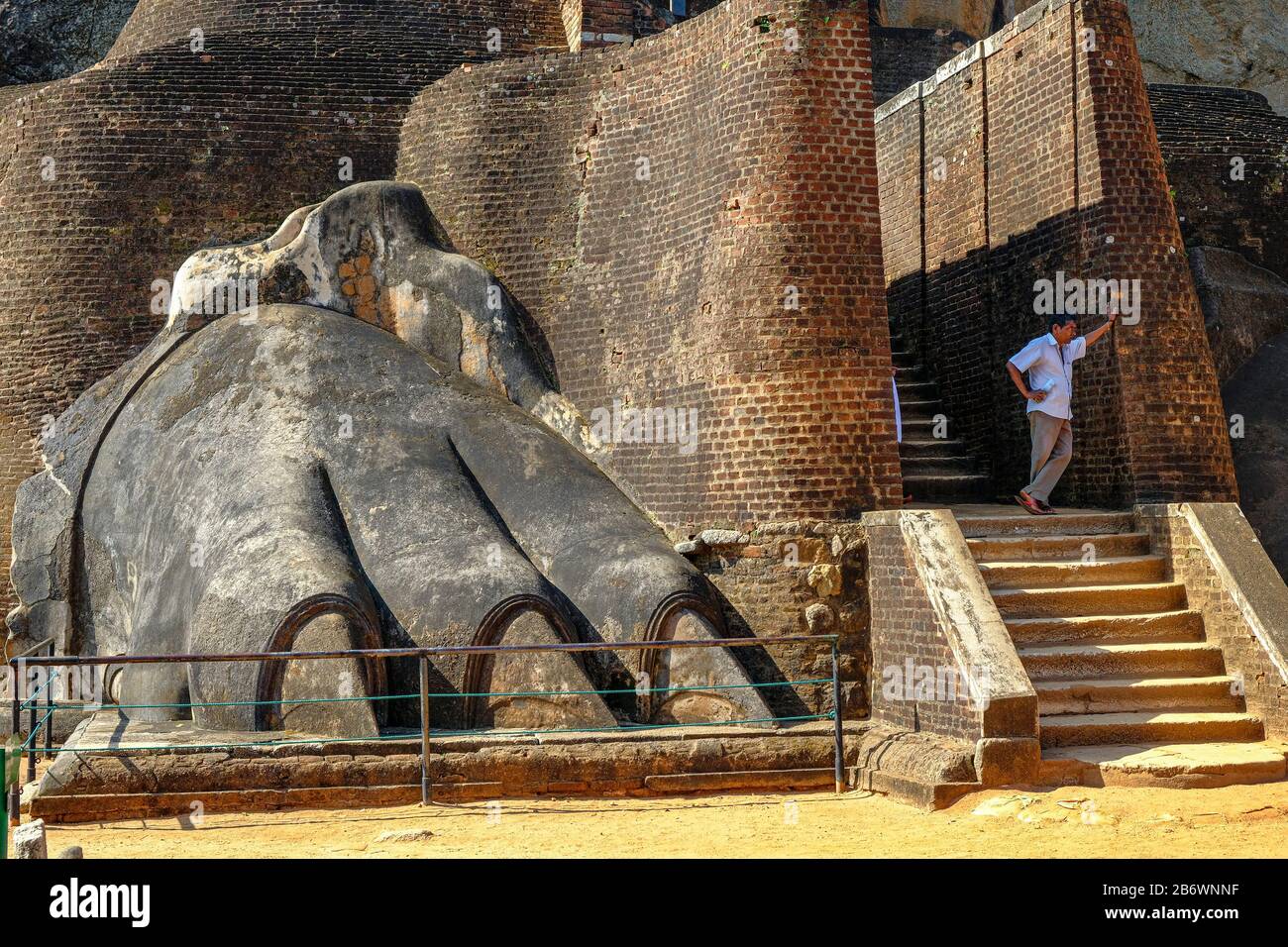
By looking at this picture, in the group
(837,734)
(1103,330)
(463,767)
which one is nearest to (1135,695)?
(837,734)

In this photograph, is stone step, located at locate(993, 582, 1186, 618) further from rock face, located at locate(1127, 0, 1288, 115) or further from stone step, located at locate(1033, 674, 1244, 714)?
rock face, located at locate(1127, 0, 1288, 115)

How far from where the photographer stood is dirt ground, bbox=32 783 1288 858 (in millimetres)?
7930

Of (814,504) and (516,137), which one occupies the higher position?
(516,137)

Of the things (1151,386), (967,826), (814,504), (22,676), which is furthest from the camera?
(22,676)

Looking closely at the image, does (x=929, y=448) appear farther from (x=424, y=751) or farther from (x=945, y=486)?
(x=424, y=751)

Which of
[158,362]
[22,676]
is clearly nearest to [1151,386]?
[158,362]

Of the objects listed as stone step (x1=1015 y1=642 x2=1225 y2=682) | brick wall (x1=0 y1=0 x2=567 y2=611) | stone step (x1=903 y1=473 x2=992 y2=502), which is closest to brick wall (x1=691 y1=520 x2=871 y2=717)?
stone step (x1=1015 y1=642 x2=1225 y2=682)

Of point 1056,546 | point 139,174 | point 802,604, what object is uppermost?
point 139,174

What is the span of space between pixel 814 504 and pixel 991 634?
1.86m

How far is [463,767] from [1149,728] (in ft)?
13.6

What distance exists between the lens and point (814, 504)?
10.9 metres

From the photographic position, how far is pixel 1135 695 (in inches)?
391

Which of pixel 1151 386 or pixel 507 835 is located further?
pixel 1151 386
